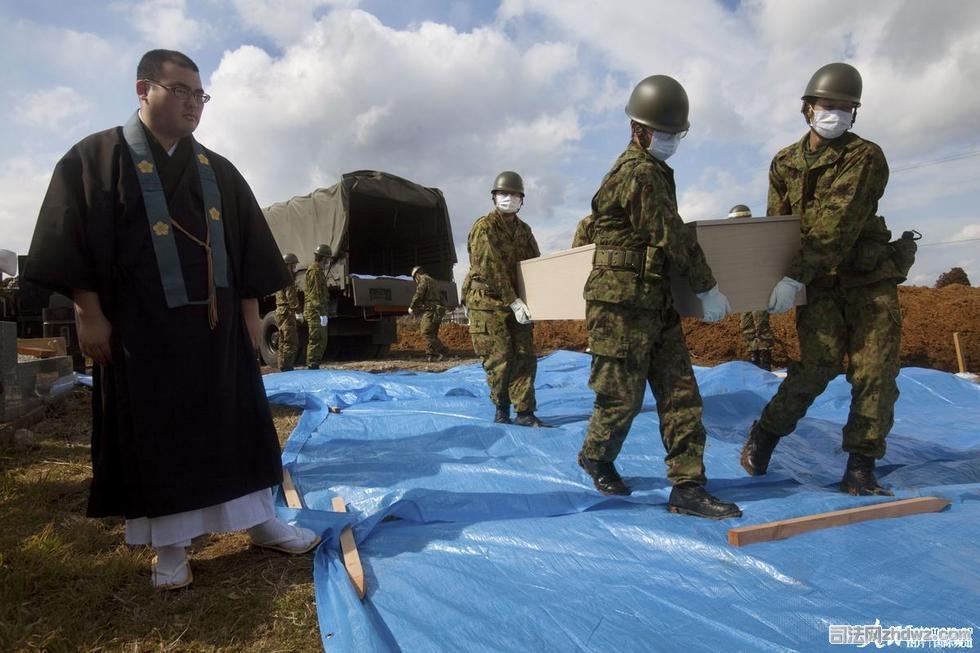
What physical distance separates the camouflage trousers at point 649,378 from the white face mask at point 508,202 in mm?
1988

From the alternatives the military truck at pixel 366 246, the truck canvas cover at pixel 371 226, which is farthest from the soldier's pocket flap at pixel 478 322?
the truck canvas cover at pixel 371 226

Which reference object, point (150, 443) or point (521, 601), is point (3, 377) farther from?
point (521, 601)

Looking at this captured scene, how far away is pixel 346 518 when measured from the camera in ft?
7.54

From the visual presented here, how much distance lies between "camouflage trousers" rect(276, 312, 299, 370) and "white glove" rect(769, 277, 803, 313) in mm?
6974

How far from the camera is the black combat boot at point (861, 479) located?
2.67 metres

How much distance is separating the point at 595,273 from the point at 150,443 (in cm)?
190

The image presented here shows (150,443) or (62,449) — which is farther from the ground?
(150,443)

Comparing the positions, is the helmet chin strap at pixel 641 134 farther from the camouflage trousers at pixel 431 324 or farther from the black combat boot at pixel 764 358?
the camouflage trousers at pixel 431 324

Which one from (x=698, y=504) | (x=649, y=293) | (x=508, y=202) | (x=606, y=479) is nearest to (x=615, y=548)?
(x=698, y=504)

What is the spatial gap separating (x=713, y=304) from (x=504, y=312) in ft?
6.99

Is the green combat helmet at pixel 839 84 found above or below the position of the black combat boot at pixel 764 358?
above

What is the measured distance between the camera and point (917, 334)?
911 cm

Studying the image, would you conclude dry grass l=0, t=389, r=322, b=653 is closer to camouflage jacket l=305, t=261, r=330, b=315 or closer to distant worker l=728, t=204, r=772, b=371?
camouflage jacket l=305, t=261, r=330, b=315

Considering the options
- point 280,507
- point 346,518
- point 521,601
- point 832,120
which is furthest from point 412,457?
point 832,120
